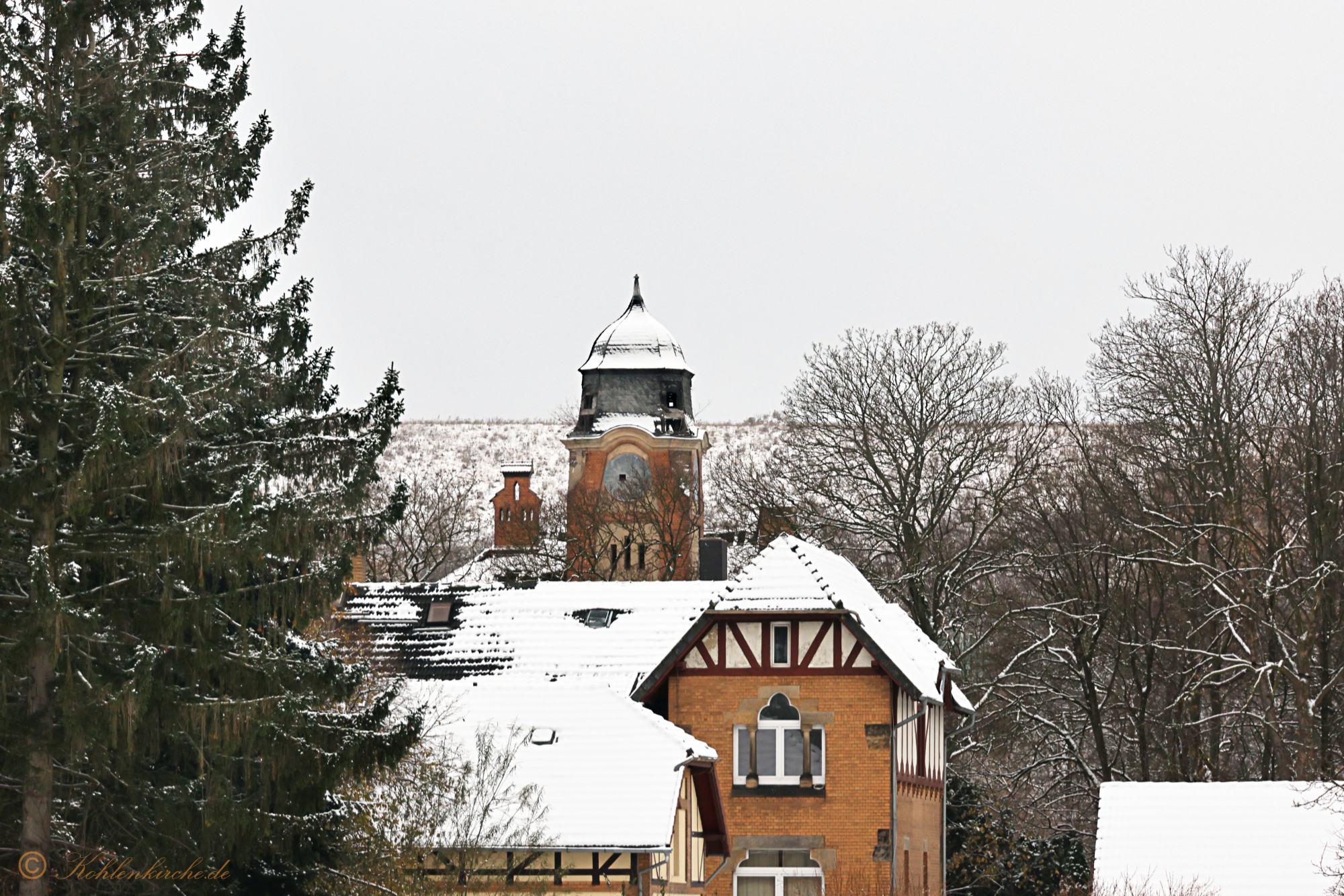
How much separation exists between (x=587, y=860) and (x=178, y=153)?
1127 centimetres

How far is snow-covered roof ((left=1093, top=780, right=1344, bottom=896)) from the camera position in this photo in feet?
100

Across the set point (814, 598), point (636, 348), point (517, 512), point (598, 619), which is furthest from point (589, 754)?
point (517, 512)

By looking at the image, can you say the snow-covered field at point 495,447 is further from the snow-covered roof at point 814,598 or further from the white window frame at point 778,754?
the white window frame at point 778,754

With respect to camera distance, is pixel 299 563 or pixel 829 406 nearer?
pixel 299 563

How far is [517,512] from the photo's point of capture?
253ft

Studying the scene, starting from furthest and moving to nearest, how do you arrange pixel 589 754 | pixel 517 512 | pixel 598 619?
pixel 517 512, pixel 598 619, pixel 589 754

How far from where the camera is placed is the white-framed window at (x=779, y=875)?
37000 mm

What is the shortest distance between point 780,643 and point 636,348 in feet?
118

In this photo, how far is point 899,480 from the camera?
47188 millimetres

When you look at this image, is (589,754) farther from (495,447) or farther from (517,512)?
(495,447)

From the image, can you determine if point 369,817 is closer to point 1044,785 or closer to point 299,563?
point 299,563

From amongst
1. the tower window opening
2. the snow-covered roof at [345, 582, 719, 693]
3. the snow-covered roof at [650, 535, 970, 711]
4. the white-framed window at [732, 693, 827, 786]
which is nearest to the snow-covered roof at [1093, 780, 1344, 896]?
the snow-covered roof at [650, 535, 970, 711]

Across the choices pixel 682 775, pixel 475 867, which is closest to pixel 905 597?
pixel 682 775

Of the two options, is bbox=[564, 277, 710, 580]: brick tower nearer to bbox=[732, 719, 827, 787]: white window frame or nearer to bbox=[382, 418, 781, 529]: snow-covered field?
bbox=[732, 719, 827, 787]: white window frame
